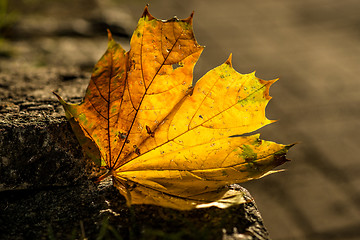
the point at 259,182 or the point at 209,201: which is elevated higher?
the point at 259,182

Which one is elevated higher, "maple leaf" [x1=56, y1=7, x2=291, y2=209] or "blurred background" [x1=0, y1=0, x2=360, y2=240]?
"blurred background" [x1=0, y1=0, x2=360, y2=240]

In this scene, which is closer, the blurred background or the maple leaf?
the maple leaf

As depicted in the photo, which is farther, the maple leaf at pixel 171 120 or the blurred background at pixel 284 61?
the blurred background at pixel 284 61

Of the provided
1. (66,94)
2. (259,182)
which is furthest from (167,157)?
(259,182)

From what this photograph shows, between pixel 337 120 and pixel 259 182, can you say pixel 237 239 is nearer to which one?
pixel 259 182

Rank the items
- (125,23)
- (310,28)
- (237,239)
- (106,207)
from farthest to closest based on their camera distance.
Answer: (310,28), (125,23), (106,207), (237,239)
